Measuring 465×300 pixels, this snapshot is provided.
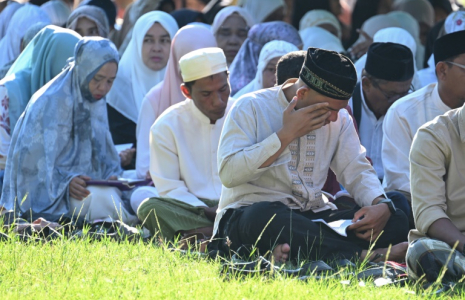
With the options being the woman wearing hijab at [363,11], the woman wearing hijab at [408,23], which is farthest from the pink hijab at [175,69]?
the woman wearing hijab at [363,11]

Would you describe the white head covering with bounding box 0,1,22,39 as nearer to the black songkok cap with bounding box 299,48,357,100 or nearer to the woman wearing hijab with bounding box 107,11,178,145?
the woman wearing hijab with bounding box 107,11,178,145

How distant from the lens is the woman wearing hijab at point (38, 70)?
7.84 metres

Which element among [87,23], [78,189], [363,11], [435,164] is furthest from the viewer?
[363,11]

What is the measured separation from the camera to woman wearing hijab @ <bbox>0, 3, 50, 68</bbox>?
35.8 feet

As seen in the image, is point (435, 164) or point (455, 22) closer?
point (435, 164)

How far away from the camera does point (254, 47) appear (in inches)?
374

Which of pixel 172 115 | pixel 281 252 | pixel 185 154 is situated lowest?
pixel 281 252

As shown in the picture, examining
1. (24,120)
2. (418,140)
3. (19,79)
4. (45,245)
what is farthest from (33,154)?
(418,140)

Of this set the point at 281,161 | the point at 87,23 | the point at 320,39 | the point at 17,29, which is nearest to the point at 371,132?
the point at 281,161

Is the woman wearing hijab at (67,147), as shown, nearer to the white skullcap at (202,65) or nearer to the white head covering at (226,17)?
the white skullcap at (202,65)

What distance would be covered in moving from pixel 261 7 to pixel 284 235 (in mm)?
7731

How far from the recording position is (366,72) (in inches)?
304

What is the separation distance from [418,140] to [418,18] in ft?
26.0

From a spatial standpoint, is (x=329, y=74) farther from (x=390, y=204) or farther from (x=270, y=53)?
(x=270, y=53)
